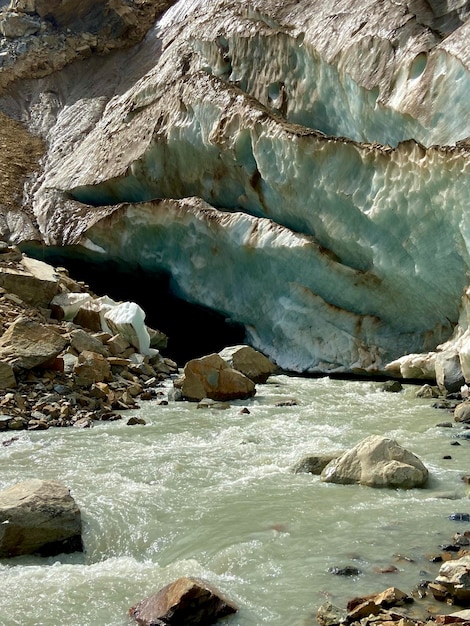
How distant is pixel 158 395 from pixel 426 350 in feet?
14.9

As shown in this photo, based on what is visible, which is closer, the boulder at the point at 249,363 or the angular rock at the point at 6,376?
the angular rock at the point at 6,376

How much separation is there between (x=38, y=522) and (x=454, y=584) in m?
2.73

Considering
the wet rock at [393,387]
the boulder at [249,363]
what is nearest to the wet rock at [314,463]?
the wet rock at [393,387]

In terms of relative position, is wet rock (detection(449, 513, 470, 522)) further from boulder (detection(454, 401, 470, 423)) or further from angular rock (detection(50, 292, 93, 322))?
angular rock (detection(50, 292, 93, 322))

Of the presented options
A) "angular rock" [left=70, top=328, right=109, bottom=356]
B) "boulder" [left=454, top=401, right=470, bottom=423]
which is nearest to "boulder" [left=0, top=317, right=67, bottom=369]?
"angular rock" [left=70, top=328, right=109, bottom=356]

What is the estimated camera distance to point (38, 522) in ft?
16.2

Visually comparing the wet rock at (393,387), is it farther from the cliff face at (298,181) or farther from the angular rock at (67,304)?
the angular rock at (67,304)

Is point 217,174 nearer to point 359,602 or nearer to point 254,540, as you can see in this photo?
point 254,540

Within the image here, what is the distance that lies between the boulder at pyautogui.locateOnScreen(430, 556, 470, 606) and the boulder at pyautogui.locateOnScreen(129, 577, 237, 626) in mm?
1162

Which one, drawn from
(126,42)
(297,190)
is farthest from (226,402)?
(126,42)

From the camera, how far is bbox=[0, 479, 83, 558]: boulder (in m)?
4.87

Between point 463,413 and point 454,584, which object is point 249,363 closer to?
point 463,413

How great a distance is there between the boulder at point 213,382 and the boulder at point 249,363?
1.19 m

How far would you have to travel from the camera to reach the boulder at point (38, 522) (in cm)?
487
